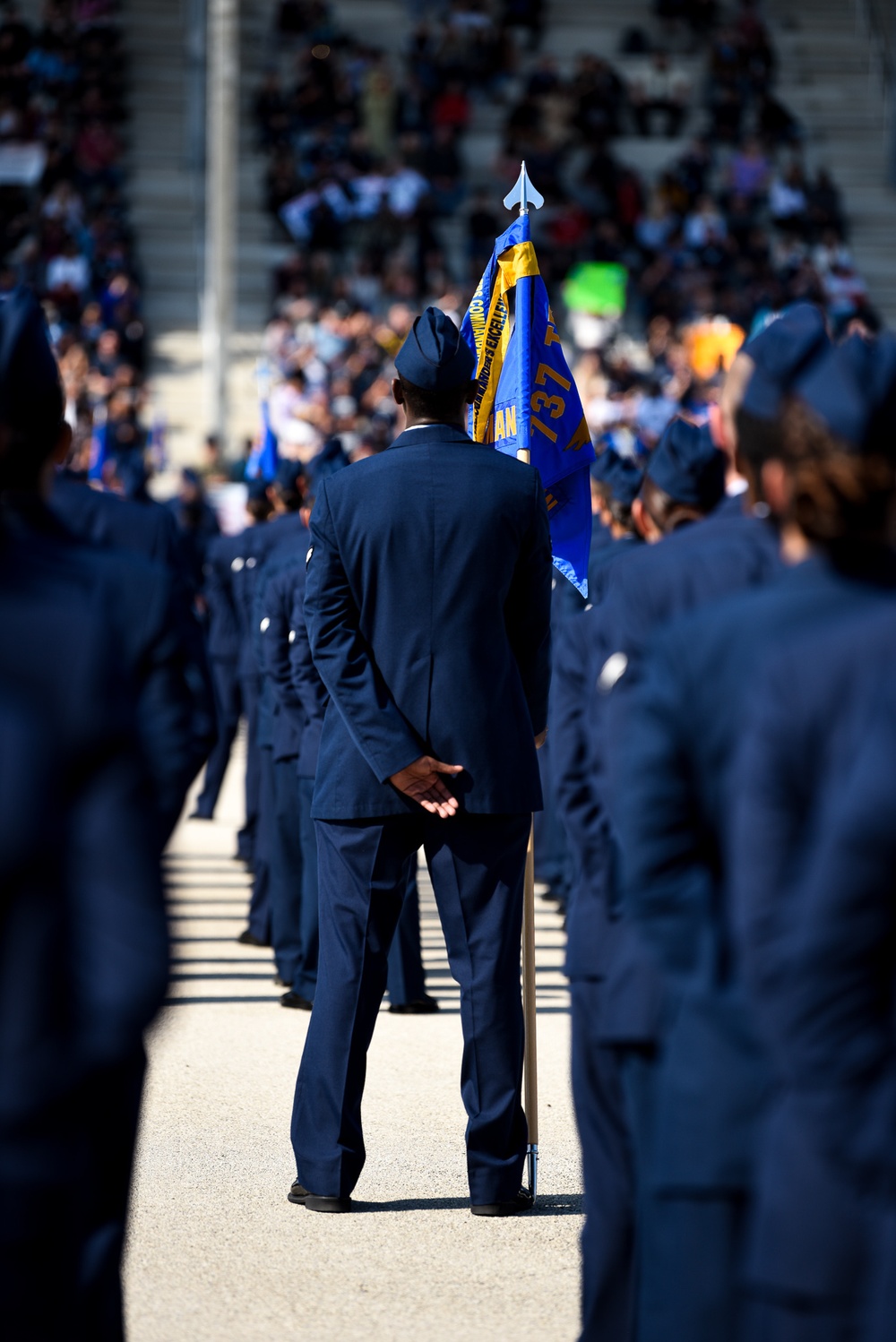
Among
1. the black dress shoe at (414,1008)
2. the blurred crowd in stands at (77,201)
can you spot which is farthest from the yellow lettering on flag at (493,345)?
the blurred crowd in stands at (77,201)

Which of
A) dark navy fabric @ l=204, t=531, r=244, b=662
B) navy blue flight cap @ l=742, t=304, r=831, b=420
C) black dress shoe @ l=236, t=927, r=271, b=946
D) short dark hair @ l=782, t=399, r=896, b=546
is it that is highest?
navy blue flight cap @ l=742, t=304, r=831, b=420

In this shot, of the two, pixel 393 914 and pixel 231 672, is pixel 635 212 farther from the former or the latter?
pixel 393 914

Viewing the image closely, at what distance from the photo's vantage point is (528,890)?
5.48m

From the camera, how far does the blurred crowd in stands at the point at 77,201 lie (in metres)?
22.2

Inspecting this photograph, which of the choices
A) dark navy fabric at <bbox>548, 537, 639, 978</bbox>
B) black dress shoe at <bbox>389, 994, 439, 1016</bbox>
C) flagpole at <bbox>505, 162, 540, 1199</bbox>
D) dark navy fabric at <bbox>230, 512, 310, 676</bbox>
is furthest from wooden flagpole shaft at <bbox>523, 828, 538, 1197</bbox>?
dark navy fabric at <bbox>230, 512, 310, 676</bbox>

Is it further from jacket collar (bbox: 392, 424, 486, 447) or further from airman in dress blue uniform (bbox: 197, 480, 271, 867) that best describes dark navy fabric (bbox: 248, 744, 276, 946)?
jacket collar (bbox: 392, 424, 486, 447)

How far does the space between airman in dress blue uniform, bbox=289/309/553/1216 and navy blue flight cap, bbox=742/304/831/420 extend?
6.18 ft

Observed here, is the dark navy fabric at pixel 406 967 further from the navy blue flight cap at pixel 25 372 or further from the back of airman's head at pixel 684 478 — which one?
the navy blue flight cap at pixel 25 372

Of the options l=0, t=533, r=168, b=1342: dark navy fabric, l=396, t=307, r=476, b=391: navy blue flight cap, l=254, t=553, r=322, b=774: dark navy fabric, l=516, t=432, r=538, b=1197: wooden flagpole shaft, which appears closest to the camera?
l=0, t=533, r=168, b=1342: dark navy fabric

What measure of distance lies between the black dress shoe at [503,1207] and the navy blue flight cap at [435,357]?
2058 millimetres

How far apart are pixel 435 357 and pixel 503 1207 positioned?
2145 millimetres

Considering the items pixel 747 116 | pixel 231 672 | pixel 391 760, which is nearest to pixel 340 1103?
pixel 391 760

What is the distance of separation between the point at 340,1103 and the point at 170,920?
8.20 ft

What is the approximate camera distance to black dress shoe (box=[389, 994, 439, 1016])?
7.78 metres
